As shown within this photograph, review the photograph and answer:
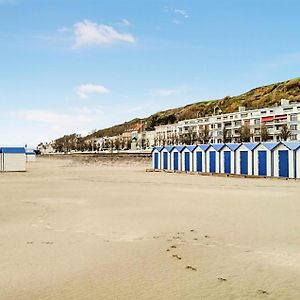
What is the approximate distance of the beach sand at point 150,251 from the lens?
23.9 ft

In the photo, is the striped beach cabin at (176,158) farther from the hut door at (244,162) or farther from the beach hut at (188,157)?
the hut door at (244,162)

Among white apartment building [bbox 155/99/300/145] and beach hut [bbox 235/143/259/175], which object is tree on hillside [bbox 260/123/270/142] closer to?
white apartment building [bbox 155/99/300/145]

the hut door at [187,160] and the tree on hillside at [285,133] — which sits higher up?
the tree on hillside at [285,133]

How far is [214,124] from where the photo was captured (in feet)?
422

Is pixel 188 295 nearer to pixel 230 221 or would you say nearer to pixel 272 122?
pixel 230 221

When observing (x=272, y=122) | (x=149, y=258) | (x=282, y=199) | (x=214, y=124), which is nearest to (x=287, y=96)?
(x=214, y=124)

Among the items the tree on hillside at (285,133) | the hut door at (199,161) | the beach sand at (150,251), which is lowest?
the beach sand at (150,251)

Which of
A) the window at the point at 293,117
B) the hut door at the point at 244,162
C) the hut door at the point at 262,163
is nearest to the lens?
the hut door at the point at 262,163

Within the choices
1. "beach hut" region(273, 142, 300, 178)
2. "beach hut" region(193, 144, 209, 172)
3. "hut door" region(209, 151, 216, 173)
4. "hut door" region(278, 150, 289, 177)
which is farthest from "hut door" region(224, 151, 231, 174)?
"hut door" region(278, 150, 289, 177)

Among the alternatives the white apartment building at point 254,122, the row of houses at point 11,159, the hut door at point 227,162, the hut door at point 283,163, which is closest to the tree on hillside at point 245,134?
the white apartment building at point 254,122

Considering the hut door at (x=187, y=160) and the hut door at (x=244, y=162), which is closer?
the hut door at (x=244, y=162)

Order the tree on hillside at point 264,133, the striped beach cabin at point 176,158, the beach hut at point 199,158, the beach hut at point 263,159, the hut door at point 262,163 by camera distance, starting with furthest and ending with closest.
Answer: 1. the tree on hillside at point 264,133
2. the striped beach cabin at point 176,158
3. the beach hut at point 199,158
4. the hut door at point 262,163
5. the beach hut at point 263,159

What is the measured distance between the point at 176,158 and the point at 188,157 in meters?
2.76

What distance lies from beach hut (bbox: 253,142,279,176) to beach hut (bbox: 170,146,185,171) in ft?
42.5
